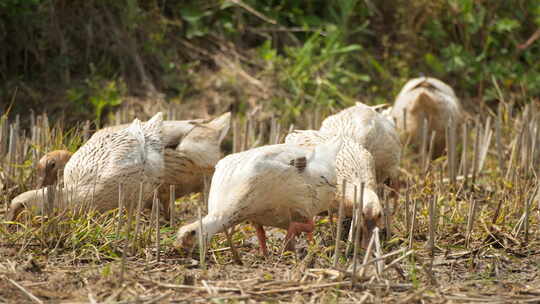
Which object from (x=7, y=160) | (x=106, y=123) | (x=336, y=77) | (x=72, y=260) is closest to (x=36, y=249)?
(x=72, y=260)

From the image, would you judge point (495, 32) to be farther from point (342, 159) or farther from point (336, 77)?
point (342, 159)

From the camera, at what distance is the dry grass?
3.89 m

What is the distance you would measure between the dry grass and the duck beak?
4.6 inches

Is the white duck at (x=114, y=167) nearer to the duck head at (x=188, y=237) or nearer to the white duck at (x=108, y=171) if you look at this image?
the white duck at (x=108, y=171)

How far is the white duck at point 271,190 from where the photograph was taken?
4.49m

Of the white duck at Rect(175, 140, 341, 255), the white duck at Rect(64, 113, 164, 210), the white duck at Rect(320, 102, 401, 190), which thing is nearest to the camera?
the white duck at Rect(175, 140, 341, 255)

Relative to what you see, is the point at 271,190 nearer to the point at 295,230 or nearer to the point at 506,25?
the point at 295,230

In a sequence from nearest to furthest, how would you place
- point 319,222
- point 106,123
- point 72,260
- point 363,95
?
point 72,260, point 319,222, point 106,123, point 363,95

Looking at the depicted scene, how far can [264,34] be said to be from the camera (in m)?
10.1

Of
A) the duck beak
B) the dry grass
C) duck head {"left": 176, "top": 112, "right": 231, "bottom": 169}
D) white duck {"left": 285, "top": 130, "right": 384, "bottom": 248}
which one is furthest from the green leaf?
the duck beak

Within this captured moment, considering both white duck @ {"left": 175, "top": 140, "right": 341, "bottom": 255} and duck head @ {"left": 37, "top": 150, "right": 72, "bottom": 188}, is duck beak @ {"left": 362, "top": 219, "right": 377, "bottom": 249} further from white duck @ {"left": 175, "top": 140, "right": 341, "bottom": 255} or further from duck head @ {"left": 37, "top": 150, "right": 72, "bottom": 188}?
duck head @ {"left": 37, "top": 150, "right": 72, "bottom": 188}

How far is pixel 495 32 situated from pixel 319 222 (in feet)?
19.1

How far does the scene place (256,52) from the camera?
9992 mm

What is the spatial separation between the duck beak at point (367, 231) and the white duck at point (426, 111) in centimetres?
341
